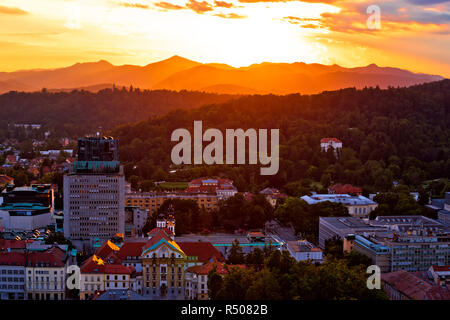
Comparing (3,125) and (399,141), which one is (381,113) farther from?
(3,125)

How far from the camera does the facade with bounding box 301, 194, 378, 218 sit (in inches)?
1086

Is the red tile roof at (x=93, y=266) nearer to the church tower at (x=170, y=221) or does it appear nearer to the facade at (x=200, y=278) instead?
the facade at (x=200, y=278)

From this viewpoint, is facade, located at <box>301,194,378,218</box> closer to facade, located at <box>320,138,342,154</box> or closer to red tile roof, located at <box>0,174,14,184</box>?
facade, located at <box>320,138,342,154</box>

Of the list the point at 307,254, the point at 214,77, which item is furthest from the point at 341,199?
the point at 214,77

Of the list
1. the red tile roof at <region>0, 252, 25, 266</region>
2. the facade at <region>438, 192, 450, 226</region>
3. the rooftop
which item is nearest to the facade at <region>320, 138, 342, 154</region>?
Result: the rooftop

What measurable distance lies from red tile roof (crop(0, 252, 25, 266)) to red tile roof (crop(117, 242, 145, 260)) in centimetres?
292

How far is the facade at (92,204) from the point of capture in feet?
70.4

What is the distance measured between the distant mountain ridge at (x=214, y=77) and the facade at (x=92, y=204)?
3351 centimetres

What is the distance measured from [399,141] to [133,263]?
28.3 metres

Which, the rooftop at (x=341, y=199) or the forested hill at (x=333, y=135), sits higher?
the forested hill at (x=333, y=135)

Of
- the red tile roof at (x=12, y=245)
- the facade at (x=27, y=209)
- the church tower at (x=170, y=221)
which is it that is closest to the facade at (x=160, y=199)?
the church tower at (x=170, y=221)

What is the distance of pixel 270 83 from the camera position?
65.6 metres

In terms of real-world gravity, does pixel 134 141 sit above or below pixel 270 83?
below
